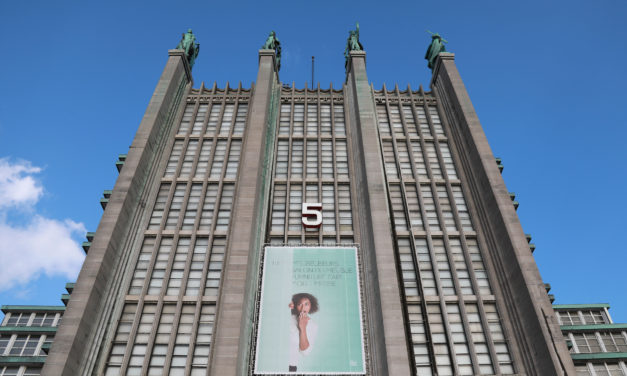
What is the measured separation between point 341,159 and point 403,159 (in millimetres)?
6387

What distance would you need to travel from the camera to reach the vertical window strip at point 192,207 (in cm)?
3888

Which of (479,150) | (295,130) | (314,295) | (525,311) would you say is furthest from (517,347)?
(295,130)

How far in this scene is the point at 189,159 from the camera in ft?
148

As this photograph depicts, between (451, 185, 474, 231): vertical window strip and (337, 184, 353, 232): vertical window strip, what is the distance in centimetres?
987

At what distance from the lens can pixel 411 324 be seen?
3294 centimetres

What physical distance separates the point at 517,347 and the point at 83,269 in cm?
3179

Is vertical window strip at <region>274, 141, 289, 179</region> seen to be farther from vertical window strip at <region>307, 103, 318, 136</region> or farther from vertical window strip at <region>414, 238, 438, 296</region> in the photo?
vertical window strip at <region>414, 238, 438, 296</region>

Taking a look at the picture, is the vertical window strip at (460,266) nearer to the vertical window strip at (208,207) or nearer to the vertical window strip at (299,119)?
the vertical window strip at (299,119)

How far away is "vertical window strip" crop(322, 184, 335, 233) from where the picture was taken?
39494 millimetres

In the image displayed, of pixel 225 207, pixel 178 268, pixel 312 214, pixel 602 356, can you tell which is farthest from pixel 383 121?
pixel 602 356

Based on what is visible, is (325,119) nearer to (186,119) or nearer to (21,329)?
(186,119)

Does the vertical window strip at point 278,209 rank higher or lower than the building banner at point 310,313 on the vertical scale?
higher

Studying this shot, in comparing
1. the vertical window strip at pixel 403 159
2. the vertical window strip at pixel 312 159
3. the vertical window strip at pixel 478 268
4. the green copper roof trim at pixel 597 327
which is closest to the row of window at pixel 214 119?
the vertical window strip at pixel 312 159

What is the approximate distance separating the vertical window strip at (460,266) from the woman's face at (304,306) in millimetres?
12116
